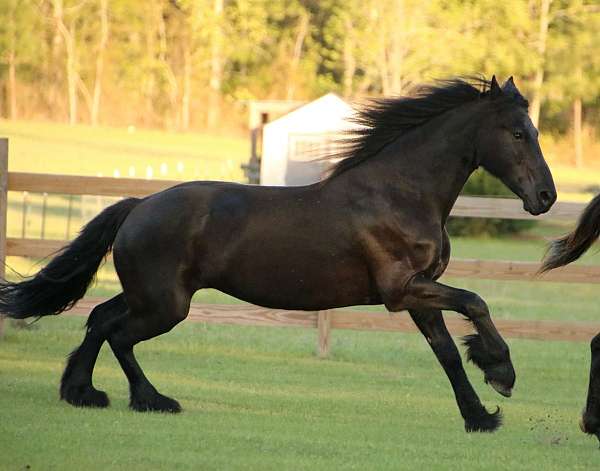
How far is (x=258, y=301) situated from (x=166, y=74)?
5436cm

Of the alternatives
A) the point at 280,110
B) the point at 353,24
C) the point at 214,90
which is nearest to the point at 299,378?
the point at 280,110

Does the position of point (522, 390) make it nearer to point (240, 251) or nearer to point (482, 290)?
→ point (240, 251)

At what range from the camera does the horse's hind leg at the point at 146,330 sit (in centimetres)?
826

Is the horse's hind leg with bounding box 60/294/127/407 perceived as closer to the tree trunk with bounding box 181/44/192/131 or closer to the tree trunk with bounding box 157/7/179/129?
the tree trunk with bounding box 181/44/192/131

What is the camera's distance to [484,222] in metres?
29.0

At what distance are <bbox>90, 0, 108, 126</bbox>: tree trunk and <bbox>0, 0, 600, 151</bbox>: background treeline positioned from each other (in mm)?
A: 83

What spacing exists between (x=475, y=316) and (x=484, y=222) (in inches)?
844

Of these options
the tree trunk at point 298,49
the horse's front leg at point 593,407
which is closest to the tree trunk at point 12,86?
the tree trunk at point 298,49

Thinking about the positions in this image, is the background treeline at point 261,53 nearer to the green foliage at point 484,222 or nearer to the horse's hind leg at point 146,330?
the green foliage at point 484,222

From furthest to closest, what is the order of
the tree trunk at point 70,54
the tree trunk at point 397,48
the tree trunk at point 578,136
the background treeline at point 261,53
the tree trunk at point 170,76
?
the tree trunk at point 170,76 → the tree trunk at point 70,54 → the tree trunk at point 578,136 → the background treeline at point 261,53 → the tree trunk at point 397,48

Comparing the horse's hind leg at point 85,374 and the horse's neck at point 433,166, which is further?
the horse's hind leg at point 85,374

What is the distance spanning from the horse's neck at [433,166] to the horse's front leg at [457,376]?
0.64 m

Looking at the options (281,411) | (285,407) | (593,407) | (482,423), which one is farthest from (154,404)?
(593,407)

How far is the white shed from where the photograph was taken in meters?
35.4
